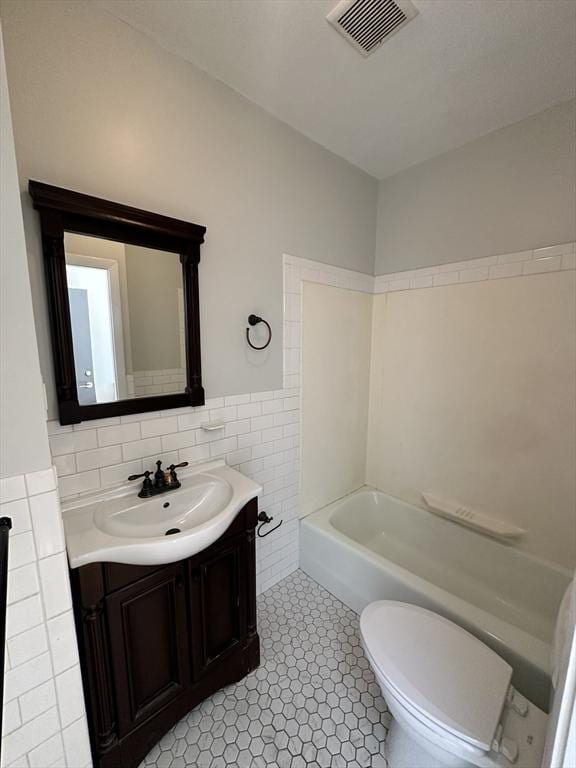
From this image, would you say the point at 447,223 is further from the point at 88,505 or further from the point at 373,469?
the point at 88,505

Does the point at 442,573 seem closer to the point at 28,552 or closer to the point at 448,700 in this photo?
the point at 448,700

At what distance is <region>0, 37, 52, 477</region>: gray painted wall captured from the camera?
2.37 ft

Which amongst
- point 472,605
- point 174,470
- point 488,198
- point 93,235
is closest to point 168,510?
point 174,470

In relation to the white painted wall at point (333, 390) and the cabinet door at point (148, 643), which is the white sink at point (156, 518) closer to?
the cabinet door at point (148, 643)

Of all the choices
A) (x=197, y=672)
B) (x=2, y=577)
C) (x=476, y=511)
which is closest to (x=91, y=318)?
(x=2, y=577)

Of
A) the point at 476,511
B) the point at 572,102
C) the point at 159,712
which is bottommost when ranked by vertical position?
the point at 159,712

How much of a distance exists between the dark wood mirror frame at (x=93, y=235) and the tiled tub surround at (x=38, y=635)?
405 millimetres

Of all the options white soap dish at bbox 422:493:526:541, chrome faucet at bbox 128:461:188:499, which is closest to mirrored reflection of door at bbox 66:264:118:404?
chrome faucet at bbox 128:461:188:499

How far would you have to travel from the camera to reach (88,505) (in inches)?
47.6

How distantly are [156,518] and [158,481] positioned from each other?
14cm

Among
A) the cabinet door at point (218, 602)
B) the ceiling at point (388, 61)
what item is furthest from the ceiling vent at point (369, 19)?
the cabinet door at point (218, 602)

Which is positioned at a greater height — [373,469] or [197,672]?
[373,469]

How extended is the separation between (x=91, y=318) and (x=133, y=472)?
0.64m

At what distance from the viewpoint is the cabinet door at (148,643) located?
3.45ft
